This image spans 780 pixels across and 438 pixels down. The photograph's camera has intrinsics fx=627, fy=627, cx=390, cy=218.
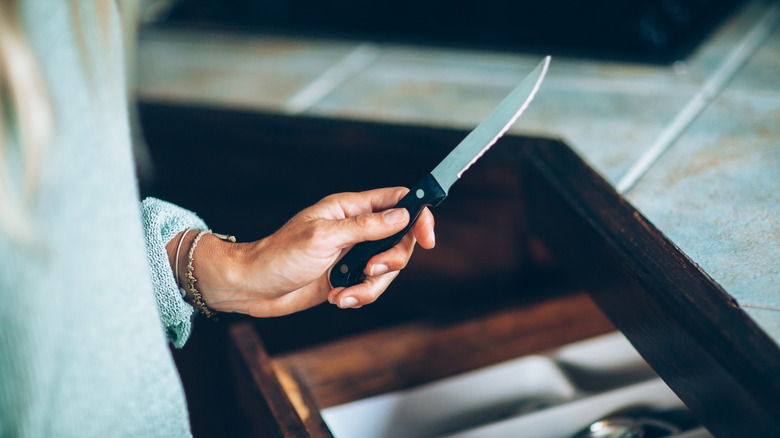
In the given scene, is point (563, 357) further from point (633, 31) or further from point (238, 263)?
point (633, 31)

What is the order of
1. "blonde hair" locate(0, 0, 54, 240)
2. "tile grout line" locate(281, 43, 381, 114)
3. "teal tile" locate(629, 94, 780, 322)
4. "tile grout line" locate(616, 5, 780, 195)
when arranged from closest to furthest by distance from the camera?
"blonde hair" locate(0, 0, 54, 240), "teal tile" locate(629, 94, 780, 322), "tile grout line" locate(616, 5, 780, 195), "tile grout line" locate(281, 43, 381, 114)

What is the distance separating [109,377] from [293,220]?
178 mm

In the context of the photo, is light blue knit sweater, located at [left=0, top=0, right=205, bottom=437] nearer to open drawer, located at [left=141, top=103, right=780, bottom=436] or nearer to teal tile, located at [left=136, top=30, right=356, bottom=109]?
open drawer, located at [left=141, top=103, right=780, bottom=436]

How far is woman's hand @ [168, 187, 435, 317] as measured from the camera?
45 cm

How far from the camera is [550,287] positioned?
846mm

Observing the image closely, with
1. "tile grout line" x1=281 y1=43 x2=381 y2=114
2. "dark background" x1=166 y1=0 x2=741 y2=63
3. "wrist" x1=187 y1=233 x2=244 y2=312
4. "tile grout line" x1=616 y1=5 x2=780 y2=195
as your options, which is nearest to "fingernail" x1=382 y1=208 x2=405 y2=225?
"wrist" x1=187 y1=233 x2=244 y2=312

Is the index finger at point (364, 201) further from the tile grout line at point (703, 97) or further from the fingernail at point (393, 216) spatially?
the tile grout line at point (703, 97)

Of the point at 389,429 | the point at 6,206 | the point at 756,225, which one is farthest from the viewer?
the point at 389,429

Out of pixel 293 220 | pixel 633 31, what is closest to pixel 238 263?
pixel 293 220

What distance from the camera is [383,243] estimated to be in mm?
473

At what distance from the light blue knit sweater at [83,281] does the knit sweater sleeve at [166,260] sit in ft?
0.29

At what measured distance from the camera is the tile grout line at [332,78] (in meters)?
0.84

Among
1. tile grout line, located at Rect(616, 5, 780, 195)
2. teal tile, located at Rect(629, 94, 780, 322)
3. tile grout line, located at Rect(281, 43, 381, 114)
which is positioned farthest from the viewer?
tile grout line, located at Rect(281, 43, 381, 114)

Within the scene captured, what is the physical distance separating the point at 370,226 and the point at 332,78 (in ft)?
1.65
